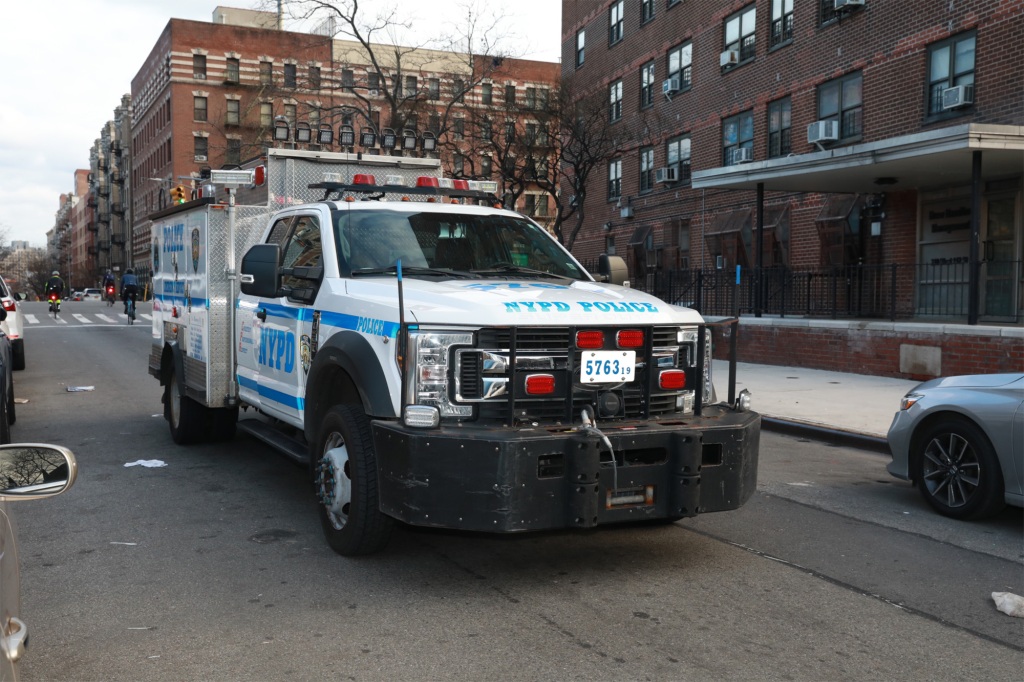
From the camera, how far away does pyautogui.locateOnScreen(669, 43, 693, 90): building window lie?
91.4 feet

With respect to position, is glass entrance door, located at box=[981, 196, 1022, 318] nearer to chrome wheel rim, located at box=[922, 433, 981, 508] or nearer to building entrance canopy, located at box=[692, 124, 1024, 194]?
building entrance canopy, located at box=[692, 124, 1024, 194]

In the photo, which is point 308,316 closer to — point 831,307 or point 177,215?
point 177,215

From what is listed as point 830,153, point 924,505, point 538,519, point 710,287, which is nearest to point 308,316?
point 538,519

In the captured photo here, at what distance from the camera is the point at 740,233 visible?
24500 millimetres

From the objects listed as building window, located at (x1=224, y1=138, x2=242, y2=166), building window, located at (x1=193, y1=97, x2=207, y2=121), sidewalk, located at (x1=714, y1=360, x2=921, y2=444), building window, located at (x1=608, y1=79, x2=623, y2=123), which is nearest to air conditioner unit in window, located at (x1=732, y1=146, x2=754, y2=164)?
building window, located at (x1=608, y1=79, x2=623, y2=123)

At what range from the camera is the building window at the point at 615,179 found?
32.3 metres

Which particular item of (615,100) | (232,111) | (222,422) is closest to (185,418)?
(222,422)

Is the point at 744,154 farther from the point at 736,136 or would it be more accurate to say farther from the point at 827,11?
the point at 827,11

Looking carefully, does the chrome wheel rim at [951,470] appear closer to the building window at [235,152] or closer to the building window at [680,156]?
the building window at [680,156]

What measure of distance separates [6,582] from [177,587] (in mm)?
2582

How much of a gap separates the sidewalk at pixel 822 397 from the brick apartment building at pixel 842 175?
2.57ft

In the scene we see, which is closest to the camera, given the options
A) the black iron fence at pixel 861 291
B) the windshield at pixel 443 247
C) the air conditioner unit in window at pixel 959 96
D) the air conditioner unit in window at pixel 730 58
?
the windshield at pixel 443 247

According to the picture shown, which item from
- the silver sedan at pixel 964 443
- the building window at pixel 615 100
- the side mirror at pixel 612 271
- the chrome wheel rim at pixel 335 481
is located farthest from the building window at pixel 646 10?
the chrome wheel rim at pixel 335 481

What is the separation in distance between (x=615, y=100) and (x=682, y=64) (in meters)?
4.47
